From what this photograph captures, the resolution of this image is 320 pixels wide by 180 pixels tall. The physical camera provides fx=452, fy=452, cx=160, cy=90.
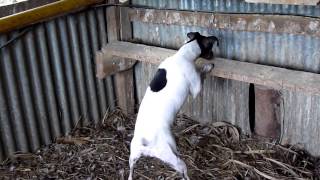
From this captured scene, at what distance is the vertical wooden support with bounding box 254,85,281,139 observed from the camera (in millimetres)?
4445

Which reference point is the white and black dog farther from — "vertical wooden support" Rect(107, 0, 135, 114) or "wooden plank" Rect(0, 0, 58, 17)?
"wooden plank" Rect(0, 0, 58, 17)

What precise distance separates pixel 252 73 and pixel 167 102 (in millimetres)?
794

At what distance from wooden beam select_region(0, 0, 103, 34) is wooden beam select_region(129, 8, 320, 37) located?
0.66m

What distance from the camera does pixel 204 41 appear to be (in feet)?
13.8

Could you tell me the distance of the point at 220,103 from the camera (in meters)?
4.85

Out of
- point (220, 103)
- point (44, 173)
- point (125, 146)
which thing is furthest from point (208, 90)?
point (44, 173)

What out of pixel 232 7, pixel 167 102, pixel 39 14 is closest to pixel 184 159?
pixel 167 102

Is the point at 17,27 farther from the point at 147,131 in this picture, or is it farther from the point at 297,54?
the point at 297,54

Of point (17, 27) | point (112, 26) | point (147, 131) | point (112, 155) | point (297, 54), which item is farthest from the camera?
point (112, 26)

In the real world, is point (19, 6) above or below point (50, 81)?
above

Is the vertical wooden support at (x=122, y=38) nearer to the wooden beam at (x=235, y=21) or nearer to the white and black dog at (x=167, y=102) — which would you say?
the wooden beam at (x=235, y=21)

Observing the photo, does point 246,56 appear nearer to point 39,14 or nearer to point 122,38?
point 122,38

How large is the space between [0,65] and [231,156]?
244 centimetres

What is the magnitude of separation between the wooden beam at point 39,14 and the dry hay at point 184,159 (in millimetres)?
1378
